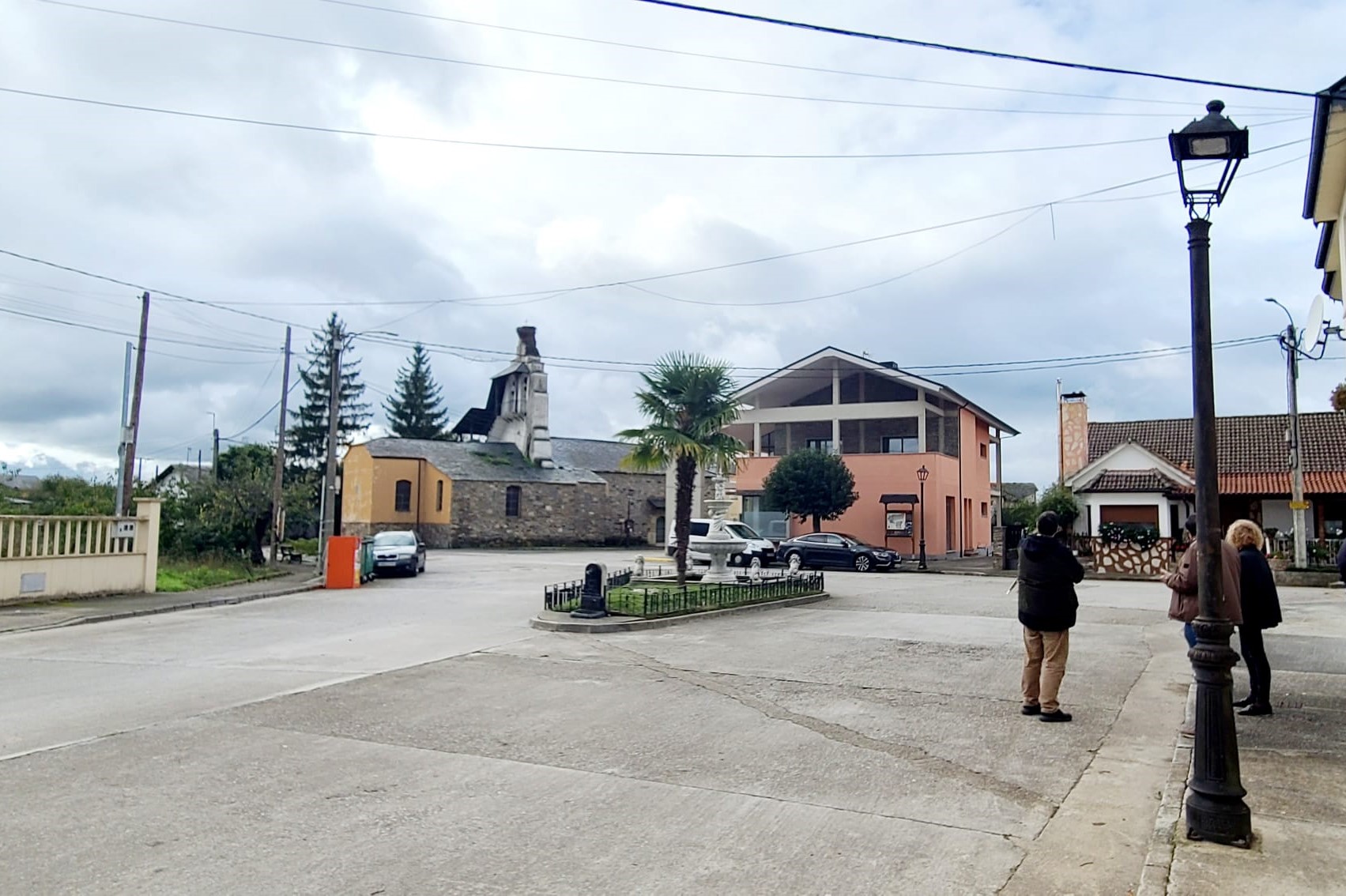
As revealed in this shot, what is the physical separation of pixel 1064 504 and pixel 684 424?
2153cm

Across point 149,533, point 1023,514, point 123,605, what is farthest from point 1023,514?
point 123,605

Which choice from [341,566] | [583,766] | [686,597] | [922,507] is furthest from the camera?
[922,507]

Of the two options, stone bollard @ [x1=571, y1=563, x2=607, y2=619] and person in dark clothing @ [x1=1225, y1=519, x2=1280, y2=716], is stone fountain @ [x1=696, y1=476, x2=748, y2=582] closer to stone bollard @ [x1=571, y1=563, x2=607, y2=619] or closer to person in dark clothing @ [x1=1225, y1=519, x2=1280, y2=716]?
stone bollard @ [x1=571, y1=563, x2=607, y2=619]

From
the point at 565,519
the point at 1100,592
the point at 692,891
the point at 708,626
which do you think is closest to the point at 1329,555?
the point at 1100,592

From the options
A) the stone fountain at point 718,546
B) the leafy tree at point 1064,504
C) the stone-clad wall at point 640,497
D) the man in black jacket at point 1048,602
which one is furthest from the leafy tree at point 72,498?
the stone-clad wall at point 640,497

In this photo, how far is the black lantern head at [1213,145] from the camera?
17.9ft

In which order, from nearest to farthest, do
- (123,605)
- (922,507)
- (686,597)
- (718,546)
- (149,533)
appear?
(686,597) < (123,605) < (149,533) < (718,546) < (922,507)

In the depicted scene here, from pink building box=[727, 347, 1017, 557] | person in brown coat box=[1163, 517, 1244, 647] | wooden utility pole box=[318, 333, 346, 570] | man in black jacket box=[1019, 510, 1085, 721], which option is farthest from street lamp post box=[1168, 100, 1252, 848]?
pink building box=[727, 347, 1017, 557]

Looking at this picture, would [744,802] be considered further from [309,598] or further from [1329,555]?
[1329,555]

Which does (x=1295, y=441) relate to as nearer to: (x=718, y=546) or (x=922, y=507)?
(x=922, y=507)

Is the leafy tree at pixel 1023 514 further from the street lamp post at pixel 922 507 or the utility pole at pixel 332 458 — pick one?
the utility pole at pixel 332 458

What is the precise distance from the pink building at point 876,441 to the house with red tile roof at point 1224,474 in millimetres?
5126

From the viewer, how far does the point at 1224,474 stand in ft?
122

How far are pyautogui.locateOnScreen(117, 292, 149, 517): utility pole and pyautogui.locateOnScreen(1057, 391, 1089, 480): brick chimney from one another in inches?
1365
